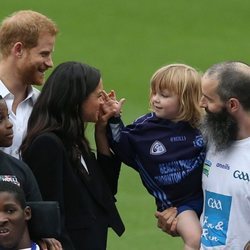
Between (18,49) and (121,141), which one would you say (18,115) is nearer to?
(18,49)

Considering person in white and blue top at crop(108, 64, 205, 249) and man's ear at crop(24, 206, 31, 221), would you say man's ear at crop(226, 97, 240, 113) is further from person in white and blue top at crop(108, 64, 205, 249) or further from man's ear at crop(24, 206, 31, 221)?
man's ear at crop(24, 206, 31, 221)

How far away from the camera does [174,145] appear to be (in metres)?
6.79

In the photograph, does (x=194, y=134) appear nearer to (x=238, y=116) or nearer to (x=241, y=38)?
(x=238, y=116)

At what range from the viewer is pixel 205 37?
15.0m

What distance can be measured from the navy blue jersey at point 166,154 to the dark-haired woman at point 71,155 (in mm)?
219

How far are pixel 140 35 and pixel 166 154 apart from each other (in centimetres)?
821

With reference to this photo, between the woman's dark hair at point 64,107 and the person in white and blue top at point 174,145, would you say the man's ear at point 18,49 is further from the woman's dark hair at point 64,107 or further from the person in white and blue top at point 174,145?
the person in white and blue top at point 174,145

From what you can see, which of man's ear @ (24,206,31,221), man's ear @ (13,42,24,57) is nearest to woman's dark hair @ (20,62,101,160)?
man's ear @ (13,42,24,57)

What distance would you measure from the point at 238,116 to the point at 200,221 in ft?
2.21

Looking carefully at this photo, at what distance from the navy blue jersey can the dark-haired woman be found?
0.22m

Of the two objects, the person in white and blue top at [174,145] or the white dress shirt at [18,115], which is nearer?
the person in white and blue top at [174,145]

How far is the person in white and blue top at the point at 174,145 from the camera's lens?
6762 mm

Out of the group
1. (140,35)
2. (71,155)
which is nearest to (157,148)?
(71,155)

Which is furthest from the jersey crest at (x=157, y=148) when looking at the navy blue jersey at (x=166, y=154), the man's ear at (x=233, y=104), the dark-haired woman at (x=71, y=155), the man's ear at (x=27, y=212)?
the man's ear at (x=27, y=212)
